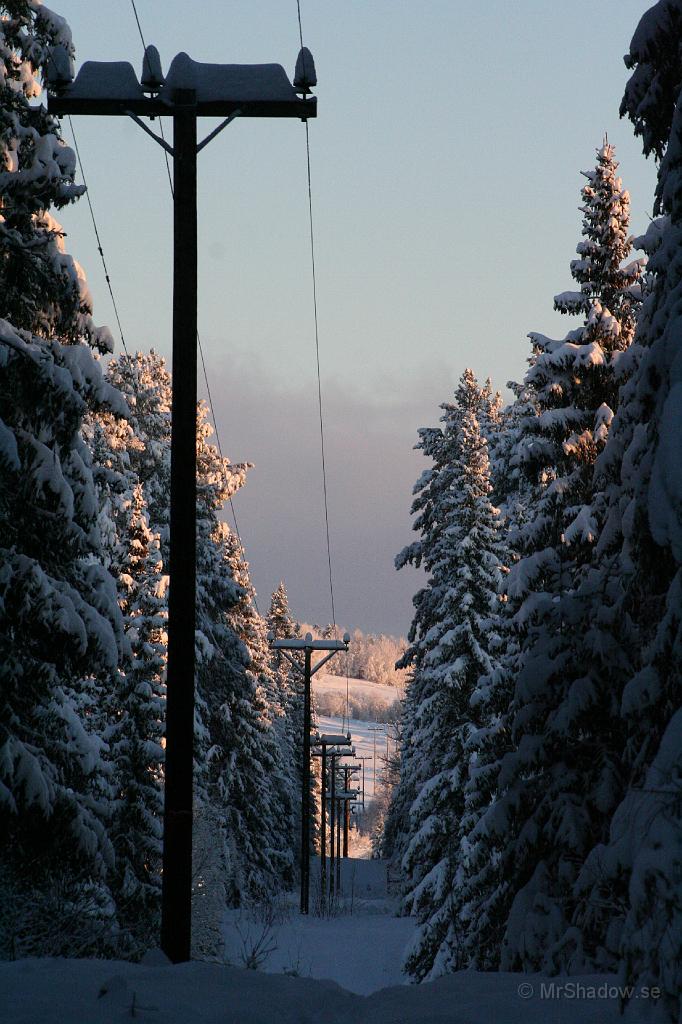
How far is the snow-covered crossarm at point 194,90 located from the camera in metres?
10.4

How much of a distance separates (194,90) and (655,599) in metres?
6.14

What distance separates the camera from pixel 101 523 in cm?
2325

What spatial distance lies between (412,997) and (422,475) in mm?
27446

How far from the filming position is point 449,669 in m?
29.7

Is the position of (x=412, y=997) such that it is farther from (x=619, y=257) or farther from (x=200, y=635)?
(x=200, y=635)

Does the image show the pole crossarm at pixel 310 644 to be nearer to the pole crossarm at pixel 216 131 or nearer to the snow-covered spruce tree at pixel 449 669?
the snow-covered spruce tree at pixel 449 669

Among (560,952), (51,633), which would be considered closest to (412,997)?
(560,952)

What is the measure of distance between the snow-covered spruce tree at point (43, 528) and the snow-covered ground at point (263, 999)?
12.2 feet

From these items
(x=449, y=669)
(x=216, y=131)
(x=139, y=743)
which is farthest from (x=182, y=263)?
(x=449, y=669)

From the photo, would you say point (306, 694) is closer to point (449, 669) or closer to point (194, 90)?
point (449, 669)

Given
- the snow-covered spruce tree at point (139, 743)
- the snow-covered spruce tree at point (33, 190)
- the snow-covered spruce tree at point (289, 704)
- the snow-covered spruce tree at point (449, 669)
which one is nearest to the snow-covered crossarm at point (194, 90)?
the snow-covered spruce tree at point (33, 190)

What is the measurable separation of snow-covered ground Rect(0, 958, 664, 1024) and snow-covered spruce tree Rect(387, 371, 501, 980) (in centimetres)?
1920

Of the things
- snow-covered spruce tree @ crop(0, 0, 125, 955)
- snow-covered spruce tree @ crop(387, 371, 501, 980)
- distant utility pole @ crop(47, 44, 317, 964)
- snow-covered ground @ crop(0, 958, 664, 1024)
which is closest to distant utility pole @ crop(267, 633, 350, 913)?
snow-covered spruce tree @ crop(387, 371, 501, 980)

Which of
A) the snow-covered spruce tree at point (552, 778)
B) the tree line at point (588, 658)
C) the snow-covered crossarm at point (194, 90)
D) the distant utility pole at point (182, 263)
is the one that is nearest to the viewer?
the tree line at point (588, 658)
